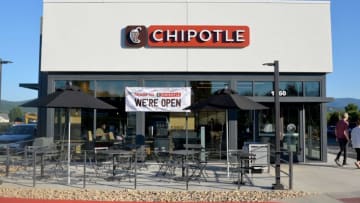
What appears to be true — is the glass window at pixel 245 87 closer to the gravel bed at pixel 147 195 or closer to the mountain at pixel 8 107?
the gravel bed at pixel 147 195

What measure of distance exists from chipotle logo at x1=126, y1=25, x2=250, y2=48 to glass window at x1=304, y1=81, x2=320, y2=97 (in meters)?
2.69

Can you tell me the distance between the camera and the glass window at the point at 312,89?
1593 cm

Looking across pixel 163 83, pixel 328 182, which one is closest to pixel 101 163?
pixel 163 83

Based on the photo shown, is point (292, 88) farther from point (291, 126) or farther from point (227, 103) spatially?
point (227, 103)

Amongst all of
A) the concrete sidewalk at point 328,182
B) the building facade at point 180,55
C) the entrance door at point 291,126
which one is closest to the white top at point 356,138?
the concrete sidewalk at point 328,182

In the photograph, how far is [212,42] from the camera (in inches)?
624

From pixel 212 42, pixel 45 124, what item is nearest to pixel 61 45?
pixel 45 124

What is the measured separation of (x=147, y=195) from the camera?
949cm

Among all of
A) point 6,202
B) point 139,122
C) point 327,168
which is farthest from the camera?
point 139,122

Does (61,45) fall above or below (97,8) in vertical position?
below

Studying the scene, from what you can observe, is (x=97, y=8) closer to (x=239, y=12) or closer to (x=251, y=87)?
(x=239, y=12)

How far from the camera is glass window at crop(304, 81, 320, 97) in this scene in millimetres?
15930

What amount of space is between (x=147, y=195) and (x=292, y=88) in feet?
27.7

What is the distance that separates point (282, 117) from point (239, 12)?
4291 millimetres
